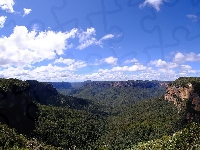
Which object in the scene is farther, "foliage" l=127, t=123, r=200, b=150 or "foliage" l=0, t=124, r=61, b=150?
"foliage" l=0, t=124, r=61, b=150

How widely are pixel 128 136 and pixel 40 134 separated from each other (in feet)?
201

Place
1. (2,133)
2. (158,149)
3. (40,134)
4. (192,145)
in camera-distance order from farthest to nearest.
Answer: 1. (40,134)
2. (2,133)
3. (158,149)
4. (192,145)

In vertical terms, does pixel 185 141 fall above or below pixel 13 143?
above

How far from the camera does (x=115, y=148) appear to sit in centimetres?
18312

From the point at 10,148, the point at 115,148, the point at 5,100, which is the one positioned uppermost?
the point at 5,100

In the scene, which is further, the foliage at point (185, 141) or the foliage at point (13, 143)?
the foliage at point (13, 143)

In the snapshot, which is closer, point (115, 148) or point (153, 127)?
point (115, 148)

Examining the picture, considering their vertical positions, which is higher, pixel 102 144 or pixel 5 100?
pixel 5 100

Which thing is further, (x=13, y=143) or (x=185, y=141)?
(x=13, y=143)

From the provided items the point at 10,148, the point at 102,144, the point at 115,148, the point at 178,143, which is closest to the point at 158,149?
the point at 178,143

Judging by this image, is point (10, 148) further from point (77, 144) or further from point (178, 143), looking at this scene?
point (77, 144)

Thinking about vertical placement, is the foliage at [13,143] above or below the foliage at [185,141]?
below

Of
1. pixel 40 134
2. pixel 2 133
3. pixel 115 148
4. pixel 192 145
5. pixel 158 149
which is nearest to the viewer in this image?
pixel 192 145

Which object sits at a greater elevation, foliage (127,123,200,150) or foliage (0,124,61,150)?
foliage (127,123,200,150)
